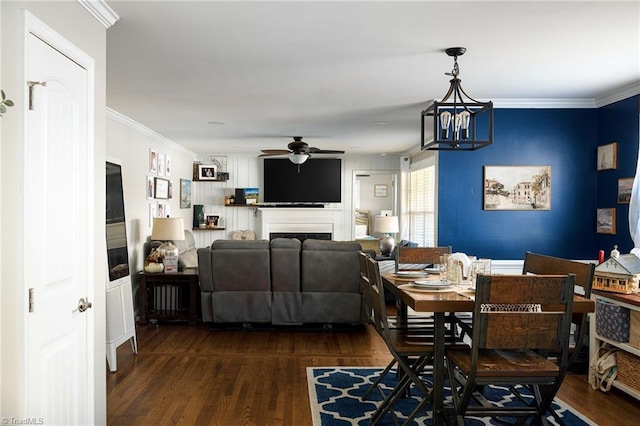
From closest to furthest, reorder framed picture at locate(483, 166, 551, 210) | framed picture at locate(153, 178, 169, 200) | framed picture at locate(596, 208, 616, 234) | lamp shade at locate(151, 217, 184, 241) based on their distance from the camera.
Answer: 1. framed picture at locate(596, 208, 616, 234)
2. framed picture at locate(483, 166, 551, 210)
3. lamp shade at locate(151, 217, 184, 241)
4. framed picture at locate(153, 178, 169, 200)

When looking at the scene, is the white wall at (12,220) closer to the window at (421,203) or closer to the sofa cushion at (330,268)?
the sofa cushion at (330,268)

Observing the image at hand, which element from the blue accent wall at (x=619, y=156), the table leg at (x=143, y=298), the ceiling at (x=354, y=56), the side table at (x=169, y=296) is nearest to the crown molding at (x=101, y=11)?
the ceiling at (x=354, y=56)

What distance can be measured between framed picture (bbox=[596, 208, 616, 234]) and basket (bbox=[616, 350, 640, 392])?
157 centimetres

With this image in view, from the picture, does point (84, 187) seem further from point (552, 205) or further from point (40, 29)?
point (552, 205)

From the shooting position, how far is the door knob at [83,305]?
97.1 inches

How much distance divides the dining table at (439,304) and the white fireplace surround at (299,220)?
270 inches

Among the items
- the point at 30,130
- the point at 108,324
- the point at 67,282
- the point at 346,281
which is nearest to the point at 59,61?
the point at 30,130

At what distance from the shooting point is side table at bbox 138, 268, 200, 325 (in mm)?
5801

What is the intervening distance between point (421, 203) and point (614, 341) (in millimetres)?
5377

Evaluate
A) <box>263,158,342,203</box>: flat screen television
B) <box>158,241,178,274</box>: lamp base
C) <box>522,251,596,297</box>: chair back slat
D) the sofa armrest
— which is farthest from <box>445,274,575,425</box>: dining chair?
<box>263,158,342,203</box>: flat screen television

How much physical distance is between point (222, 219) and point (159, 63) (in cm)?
661

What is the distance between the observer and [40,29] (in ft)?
6.81

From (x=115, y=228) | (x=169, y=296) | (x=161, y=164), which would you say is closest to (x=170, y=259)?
(x=169, y=296)

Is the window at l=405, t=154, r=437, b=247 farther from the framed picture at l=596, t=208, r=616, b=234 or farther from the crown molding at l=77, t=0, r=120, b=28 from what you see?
the crown molding at l=77, t=0, r=120, b=28
